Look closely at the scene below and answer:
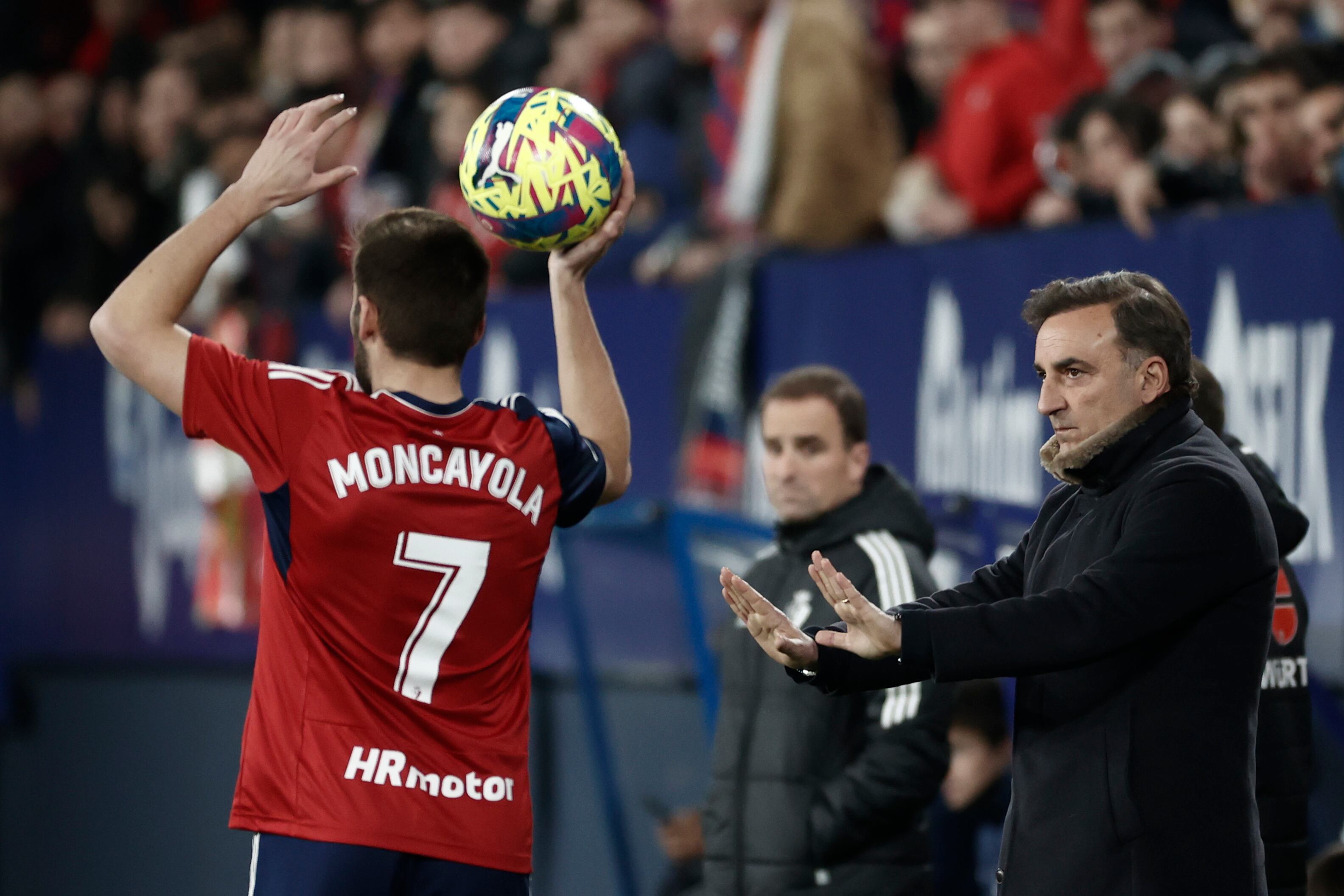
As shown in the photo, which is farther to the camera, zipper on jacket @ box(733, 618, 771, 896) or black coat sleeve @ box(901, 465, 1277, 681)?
zipper on jacket @ box(733, 618, 771, 896)

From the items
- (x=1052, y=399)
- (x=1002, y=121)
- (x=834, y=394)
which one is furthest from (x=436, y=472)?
(x=1002, y=121)

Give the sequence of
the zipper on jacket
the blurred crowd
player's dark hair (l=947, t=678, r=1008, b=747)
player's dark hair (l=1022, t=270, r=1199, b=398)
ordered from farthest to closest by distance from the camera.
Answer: the blurred crowd, player's dark hair (l=947, t=678, r=1008, b=747), the zipper on jacket, player's dark hair (l=1022, t=270, r=1199, b=398)

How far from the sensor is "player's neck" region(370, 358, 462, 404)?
3.59 meters

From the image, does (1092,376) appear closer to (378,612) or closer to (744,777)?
(378,612)

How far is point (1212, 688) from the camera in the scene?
3.03 metres

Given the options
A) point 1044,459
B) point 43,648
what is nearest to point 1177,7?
point 1044,459

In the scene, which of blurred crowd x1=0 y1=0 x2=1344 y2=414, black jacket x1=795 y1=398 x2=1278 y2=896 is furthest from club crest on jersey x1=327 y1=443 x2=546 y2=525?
blurred crowd x1=0 y1=0 x2=1344 y2=414

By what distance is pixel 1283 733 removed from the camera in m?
3.99

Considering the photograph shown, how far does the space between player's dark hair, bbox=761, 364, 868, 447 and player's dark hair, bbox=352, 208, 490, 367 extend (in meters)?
1.32

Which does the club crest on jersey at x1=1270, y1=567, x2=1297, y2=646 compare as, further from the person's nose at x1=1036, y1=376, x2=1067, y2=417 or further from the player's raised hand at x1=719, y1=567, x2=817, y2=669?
the player's raised hand at x1=719, y1=567, x2=817, y2=669

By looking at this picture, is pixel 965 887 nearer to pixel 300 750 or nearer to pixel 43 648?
pixel 300 750

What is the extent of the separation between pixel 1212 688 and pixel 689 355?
490 cm

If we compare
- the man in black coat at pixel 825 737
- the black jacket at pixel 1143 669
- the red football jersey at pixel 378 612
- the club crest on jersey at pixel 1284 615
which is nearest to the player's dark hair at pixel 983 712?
the man in black coat at pixel 825 737

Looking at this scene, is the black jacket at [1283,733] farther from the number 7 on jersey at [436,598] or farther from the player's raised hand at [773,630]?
the number 7 on jersey at [436,598]
